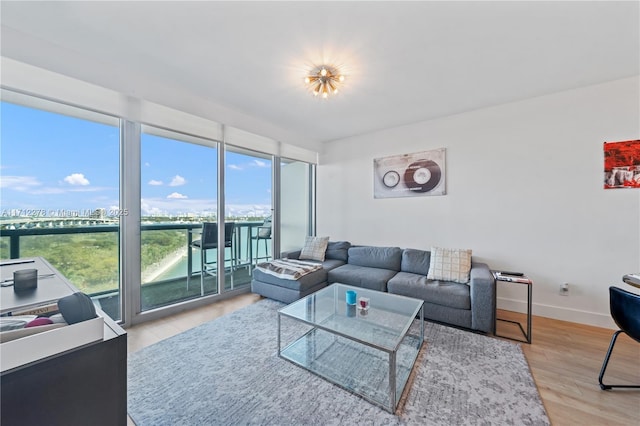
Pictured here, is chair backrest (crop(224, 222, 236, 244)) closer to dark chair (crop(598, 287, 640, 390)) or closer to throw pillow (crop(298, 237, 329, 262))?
throw pillow (crop(298, 237, 329, 262))

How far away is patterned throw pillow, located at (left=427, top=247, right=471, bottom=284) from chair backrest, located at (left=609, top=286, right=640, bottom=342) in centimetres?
108

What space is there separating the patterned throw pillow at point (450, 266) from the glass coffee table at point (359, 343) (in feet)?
2.35

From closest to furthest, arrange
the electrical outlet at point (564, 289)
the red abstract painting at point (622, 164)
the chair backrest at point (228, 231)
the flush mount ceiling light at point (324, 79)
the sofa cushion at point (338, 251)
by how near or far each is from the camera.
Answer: the flush mount ceiling light at point (324, 79)
the red abstract painting at point (622, 164)
the electrical outlet at point (564, 289)
the chair backrest at point (228, 231)
the sofa cushion at point (338, 251)

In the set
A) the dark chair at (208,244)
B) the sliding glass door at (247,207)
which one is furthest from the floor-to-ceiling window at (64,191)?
the sliding glass door at (247,207)

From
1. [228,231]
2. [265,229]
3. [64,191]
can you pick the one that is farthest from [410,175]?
[64,191]

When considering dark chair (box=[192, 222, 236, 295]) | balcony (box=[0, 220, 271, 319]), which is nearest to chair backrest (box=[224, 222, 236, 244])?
dark chair (box=[192, 222, 236, 295])

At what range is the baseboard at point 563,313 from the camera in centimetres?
244

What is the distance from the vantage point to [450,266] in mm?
2756

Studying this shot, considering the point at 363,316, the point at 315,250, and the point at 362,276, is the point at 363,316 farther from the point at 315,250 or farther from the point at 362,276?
the point at 315,250

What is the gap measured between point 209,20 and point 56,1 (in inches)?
37.3

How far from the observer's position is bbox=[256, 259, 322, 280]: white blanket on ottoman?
2981 mm

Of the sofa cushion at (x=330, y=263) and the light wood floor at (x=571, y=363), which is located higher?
the sofa cushion at (x=330, y=263)

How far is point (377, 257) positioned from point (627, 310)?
2257 millimetres

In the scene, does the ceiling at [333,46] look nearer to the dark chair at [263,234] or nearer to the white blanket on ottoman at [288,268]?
the dark chair at [263,234]
